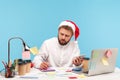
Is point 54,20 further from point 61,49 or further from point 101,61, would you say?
point 101,61

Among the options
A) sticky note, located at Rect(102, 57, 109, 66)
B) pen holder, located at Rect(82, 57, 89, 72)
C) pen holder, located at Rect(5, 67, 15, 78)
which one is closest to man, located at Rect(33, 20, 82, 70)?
pen holder, located at Rect(82, 57, 89, 72)

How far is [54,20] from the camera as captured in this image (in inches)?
152

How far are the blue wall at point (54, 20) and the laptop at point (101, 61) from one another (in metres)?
1.51

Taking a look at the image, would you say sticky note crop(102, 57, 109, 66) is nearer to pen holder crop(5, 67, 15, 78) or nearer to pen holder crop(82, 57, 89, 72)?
pen holder crop(82, 57, 89, 72)

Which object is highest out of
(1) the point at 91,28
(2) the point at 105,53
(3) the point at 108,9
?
(3) the point at 108,9

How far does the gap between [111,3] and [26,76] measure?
2392mm

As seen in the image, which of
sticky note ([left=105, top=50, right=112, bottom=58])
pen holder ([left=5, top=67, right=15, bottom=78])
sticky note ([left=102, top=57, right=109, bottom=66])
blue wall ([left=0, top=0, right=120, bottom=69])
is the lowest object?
pen holder ([left=5, top=67, right=15, bottom=78])

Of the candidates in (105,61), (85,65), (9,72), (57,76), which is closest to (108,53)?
(105,61)

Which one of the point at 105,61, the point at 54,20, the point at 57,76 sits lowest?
the point at 57,76

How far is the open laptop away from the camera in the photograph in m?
2.33

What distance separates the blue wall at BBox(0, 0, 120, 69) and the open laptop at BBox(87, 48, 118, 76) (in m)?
1.52

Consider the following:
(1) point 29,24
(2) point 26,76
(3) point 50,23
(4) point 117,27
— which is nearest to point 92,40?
(4) point 117,27

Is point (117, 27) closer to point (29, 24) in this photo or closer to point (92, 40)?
point (92, 40)

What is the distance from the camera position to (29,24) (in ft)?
12.2
